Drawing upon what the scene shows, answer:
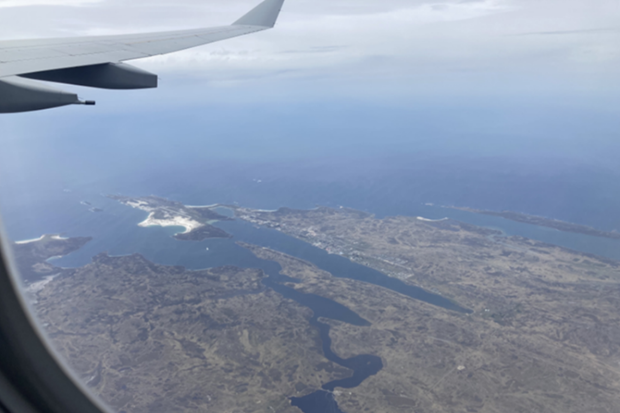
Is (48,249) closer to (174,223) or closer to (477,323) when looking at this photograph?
(174,223)

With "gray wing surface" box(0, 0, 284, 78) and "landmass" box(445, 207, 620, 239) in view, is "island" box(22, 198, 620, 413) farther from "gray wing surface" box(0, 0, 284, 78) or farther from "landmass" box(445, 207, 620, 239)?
"landmass" box(445, 207, 620, 239)

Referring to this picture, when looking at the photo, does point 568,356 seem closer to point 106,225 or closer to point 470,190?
point 106,225

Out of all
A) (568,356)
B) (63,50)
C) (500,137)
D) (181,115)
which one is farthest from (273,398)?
(181,115)

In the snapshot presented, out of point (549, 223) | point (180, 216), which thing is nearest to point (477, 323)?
point (549, 223)

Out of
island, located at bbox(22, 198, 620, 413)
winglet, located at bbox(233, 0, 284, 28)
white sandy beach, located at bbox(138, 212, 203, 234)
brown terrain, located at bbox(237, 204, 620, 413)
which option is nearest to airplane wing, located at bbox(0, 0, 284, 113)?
winglet, located at bbox(233, 0, 284, 28)

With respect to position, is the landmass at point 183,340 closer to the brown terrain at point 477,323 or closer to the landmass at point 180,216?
the brown terrain at point 477,323

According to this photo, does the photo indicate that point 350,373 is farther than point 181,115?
No
